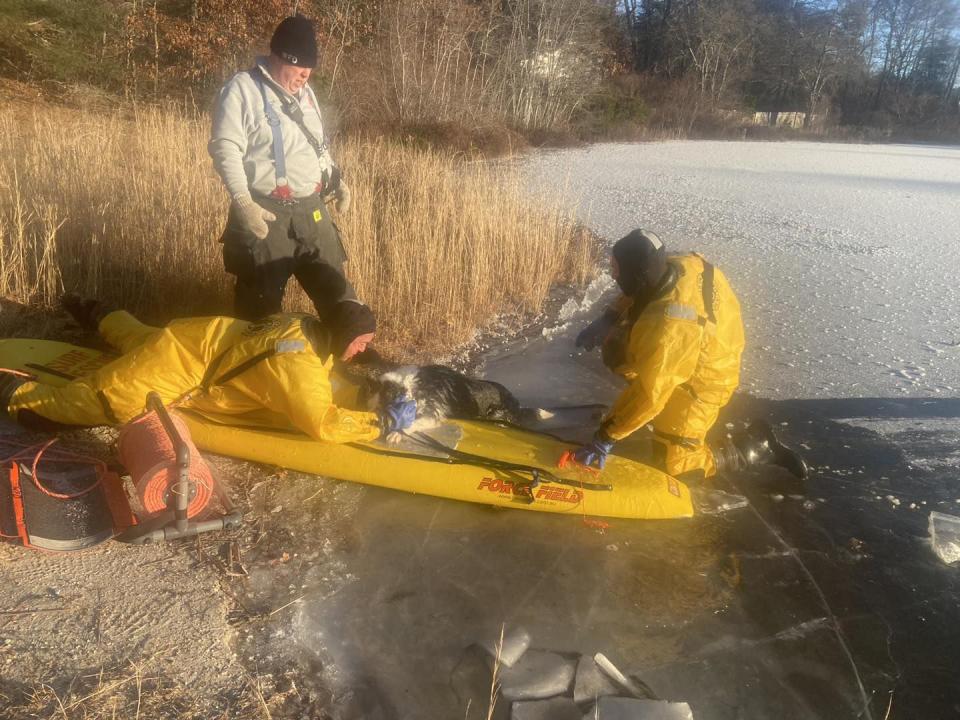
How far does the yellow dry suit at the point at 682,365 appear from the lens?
3.26 m

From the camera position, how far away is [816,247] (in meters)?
7.88

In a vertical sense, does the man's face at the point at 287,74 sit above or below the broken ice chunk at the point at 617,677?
above

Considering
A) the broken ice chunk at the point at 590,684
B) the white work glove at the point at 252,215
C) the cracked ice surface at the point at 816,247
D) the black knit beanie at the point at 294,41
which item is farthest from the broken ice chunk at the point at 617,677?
the black knit beanie at the point at 294,41

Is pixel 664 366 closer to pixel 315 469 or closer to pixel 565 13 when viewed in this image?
pixel 315 469

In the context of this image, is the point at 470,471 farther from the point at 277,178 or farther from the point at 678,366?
the point at 277,178

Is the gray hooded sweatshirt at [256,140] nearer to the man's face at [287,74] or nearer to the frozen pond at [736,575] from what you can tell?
the man's face at [287,74]

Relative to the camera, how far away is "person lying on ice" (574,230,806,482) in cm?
A: 327

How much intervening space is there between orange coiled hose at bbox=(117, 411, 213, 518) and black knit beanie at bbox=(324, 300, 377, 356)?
30.0 inches

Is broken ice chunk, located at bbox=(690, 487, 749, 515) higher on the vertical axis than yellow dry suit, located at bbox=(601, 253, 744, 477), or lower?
lower

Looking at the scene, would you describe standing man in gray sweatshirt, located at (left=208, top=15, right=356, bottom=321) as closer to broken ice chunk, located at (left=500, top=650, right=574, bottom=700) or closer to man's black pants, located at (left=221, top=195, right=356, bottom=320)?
man's black pants, located at (left=221, top=195, right=356, bottom=320)

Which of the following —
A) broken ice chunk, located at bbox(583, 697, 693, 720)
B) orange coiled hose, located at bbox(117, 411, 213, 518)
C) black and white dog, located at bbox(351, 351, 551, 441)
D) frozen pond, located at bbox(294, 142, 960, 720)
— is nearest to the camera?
broken ice chunk, located at bbox(583, 697, 693, 720)

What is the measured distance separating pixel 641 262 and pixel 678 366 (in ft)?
Answer: 1.74

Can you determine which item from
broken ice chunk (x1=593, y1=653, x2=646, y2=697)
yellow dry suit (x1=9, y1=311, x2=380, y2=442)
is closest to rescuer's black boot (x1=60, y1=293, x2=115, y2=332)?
yellow dry suit (x1=9, y1=311, x2=380, y2=442)

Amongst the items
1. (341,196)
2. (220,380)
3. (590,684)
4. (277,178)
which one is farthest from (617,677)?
(341,196)
